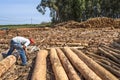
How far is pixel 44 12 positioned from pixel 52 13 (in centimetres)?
132

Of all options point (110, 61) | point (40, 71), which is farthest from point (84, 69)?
point (110, 61)

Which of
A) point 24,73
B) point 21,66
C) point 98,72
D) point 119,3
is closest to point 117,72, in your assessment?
point 98,72

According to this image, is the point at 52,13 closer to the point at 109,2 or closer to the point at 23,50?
the point at 109,2

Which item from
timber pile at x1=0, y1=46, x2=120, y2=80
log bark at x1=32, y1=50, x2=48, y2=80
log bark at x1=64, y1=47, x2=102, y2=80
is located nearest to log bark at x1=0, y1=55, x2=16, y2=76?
timber pile at x1=0, y1=46, x2=120, y2=80

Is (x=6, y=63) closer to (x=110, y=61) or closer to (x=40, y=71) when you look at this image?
(x=40, y=71)

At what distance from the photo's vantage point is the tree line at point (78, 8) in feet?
158

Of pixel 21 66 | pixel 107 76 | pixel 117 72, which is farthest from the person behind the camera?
pixel 21 66

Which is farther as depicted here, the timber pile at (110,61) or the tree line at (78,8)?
the tree line at (78,8)

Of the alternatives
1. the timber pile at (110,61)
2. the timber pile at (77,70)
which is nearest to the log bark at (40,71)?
the timber pile at (77,70)

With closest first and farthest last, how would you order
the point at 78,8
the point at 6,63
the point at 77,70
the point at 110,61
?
the point at 77,70 < the point at 6,63 < the point at 110,61 < the point at 78,8

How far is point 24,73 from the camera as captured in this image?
1027 cm

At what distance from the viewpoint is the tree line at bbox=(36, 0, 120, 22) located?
158 ft

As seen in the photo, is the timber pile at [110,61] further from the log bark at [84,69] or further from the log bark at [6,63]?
the log bark at [6,63]

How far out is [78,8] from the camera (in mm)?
47812
